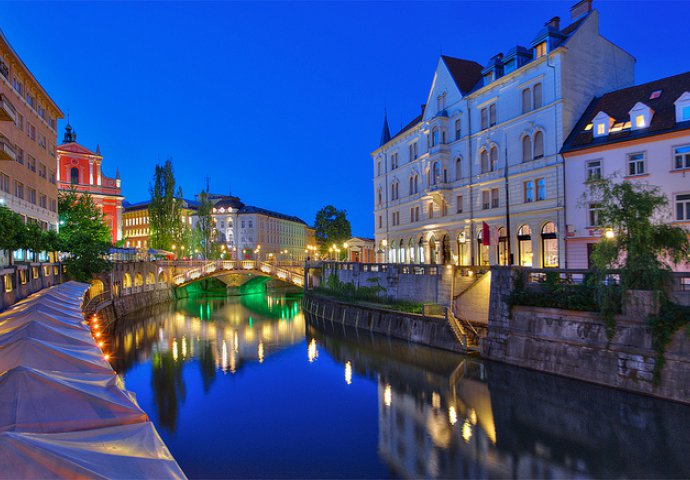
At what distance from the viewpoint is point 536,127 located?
127 ft

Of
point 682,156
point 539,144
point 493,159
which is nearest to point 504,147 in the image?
point 493,159

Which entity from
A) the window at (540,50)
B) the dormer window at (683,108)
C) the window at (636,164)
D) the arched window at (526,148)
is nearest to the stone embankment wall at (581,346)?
the window at (636,164)

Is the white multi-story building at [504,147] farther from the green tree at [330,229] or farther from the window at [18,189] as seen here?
the window at [18,189]

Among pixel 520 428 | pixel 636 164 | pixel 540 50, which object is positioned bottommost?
pixel 520 428

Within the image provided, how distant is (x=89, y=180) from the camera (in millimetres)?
74250

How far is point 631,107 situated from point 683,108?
15.1ft

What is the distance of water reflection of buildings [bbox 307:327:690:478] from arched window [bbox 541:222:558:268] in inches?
558

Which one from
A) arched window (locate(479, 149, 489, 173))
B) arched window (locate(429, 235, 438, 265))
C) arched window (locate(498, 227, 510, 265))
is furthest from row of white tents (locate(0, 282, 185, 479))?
arched window (locate(429, 235, 438, 265))

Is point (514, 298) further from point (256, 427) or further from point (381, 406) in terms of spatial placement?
point (256, 427)

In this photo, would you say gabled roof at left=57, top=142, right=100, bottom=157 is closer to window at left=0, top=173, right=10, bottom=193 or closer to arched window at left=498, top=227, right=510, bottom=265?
window at left=0, top=173, right=10, bottom=193

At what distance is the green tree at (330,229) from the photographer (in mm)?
84125

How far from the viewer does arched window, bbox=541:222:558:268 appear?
Result: 1464 inches

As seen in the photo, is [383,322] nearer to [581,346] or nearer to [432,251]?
[432,251]

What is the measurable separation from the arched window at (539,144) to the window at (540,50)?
621 centimetres
